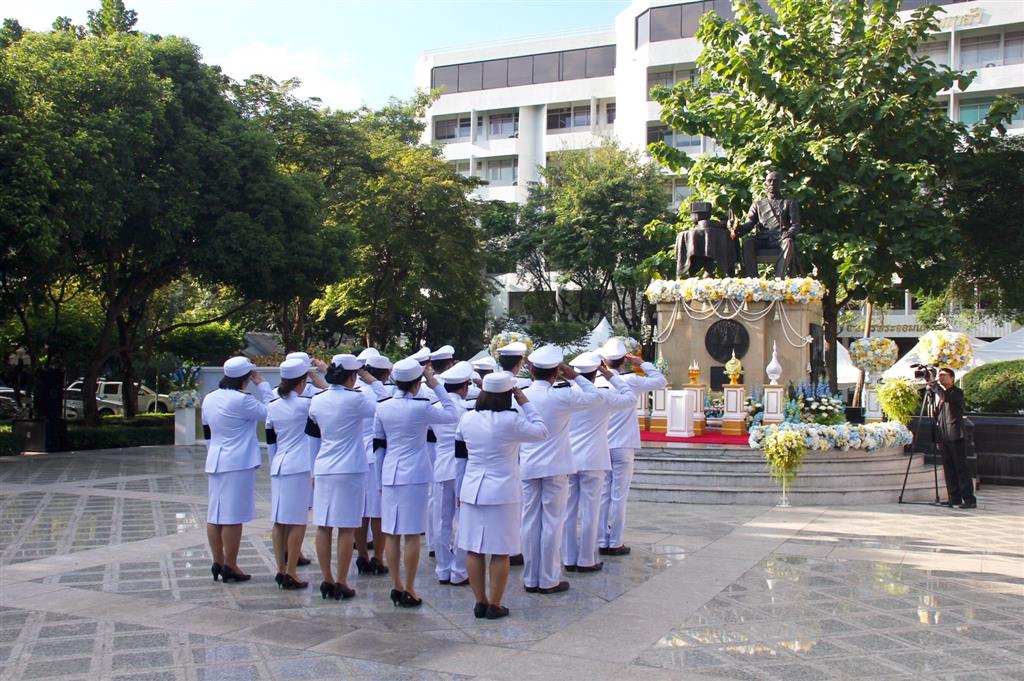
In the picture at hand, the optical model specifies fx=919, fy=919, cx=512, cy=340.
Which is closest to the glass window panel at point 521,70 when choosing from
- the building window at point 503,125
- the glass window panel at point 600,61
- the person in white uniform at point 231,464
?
the building window at point 503,125

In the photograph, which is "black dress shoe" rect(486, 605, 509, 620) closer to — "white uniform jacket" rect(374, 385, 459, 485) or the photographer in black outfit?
"white uniform jacket" rect(374, 385, 459, 485)

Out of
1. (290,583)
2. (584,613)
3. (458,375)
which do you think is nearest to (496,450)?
(458,375)

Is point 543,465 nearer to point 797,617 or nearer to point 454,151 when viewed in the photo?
point 797,617

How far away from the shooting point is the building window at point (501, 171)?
159 feet

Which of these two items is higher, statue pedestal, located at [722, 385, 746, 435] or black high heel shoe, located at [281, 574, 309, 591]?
statue pedestal, located at [722, 385, 746, 435]

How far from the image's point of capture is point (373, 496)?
7707 mm

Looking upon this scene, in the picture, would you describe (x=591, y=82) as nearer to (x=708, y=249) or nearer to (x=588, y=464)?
(x=708, y=249)

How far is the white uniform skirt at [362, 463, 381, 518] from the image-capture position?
7699 millimetres

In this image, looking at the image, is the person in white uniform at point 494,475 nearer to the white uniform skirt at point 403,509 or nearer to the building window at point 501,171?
the white uniform skirt at point 403,509

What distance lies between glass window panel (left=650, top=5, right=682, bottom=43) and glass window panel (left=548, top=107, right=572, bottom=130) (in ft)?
20.3

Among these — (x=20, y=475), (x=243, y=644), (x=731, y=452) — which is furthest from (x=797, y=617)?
(x=20, y=475)

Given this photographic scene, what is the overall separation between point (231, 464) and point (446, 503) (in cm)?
182

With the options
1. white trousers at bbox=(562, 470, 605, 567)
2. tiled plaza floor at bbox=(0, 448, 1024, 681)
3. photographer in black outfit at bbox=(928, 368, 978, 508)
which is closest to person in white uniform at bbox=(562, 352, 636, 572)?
white trousers at bbox=(562, 470, 605, 567)

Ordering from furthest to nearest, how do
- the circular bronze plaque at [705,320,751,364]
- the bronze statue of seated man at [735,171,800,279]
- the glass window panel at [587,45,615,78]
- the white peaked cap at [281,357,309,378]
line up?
the glass window panel at [587,45,615,78], the bronze statue of seated man at [735,171,800,279], the circular bronze plaque at [705,320,751,364], the white peaked cap at [281,357,309,378]
